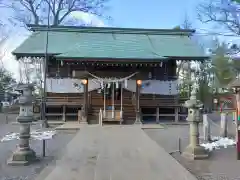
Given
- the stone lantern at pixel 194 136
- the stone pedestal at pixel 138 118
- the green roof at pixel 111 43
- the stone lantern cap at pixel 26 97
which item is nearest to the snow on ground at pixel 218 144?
Result: the stone lantern at pixel 194 136

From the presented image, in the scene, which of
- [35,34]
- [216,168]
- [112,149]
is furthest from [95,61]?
[216,168]

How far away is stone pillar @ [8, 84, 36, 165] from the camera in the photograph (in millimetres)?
6699

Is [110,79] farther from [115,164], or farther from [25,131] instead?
[115,164]

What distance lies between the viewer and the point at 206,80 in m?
34.4

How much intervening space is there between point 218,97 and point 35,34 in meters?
21.6

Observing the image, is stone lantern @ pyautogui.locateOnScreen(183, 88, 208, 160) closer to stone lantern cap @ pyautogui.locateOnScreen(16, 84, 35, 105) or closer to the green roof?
stone lantern cap @ pyautogui.locateOnScreen(16, 84, 35, 105)

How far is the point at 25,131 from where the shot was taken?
277 inches

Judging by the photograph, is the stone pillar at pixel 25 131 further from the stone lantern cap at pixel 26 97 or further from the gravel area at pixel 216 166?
the gravel area at pixel 216 166

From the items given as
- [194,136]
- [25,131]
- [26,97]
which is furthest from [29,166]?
[194,136]

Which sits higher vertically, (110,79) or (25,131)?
(110,79)

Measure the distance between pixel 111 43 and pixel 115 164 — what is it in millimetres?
13248

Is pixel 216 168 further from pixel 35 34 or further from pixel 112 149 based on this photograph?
pixel 35 34

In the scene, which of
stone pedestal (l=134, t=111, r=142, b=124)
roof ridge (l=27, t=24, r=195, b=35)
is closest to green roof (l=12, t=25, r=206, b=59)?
roof ridge (l=27, t=24, r=195, b=35)

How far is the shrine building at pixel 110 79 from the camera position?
1614 cm
